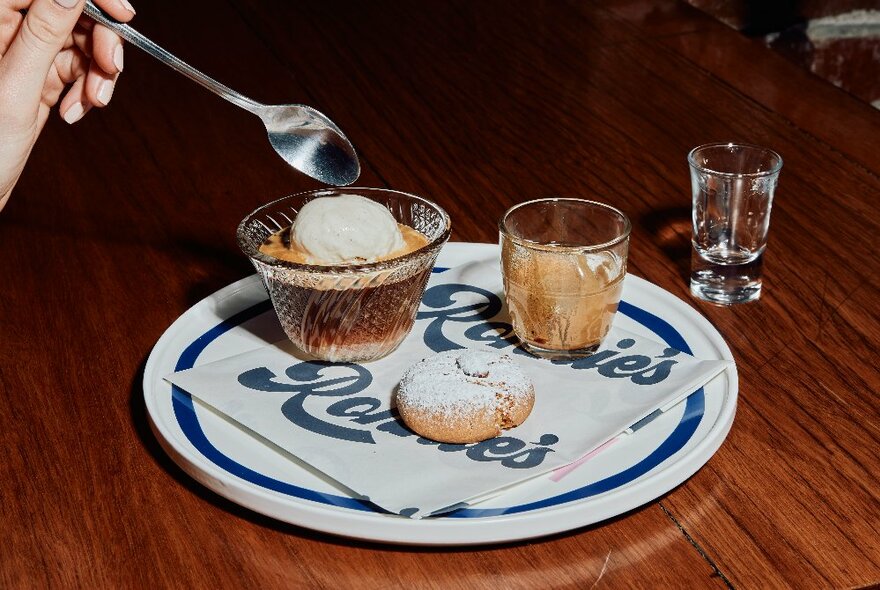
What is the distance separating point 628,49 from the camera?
164 centimetres

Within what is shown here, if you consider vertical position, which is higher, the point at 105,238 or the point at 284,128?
the point at 284,128

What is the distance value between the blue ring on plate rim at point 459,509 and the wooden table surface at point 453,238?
0.02m

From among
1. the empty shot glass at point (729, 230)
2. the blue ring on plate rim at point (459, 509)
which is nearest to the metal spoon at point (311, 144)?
the blue ring on plate rim at point (459, 509)

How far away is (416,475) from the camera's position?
0.71 meters

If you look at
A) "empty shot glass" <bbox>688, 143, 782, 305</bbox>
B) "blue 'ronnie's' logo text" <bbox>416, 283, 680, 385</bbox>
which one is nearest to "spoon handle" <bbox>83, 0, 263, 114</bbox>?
"blue 'ronnie's' logo text" <bbox>416, 283, 680, 385</bbox>

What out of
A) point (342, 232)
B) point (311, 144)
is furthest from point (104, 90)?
point (342, 232)

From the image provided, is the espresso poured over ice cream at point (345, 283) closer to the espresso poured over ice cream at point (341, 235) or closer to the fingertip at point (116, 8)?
the espresso poured over ice cream at point (341, 235)

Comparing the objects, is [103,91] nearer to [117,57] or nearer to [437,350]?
[117,57]

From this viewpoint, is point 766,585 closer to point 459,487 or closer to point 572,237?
point 459,487

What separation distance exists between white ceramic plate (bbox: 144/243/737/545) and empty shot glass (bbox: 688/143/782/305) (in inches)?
3.5

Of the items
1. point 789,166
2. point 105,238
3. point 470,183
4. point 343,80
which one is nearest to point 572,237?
point 470,183

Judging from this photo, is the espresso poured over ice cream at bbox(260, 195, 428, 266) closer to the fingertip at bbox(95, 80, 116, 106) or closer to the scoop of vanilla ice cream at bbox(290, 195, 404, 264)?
the scoop of vanilla ice cream at bbox(290, 195, 404, 264)

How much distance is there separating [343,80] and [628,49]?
1.48ft

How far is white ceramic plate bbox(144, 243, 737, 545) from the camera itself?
66 centimetres
